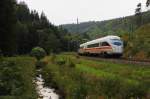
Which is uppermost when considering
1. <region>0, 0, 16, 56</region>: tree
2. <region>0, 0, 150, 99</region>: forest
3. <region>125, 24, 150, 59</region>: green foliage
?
<region>0, 0, 16, 56</region>: tree

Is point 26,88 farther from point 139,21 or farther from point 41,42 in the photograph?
point 139,21

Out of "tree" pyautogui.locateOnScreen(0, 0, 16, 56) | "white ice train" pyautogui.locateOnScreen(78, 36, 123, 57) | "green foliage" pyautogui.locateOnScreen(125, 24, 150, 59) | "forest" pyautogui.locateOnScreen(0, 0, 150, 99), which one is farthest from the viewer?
"tree" pyautogui.locateOnScreen(0, 0, 16, 56)

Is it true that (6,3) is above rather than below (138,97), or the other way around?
above

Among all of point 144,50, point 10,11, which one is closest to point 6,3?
point 10,11

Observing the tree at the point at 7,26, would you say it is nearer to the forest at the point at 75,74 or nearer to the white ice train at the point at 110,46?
the forest at the point at 75,74

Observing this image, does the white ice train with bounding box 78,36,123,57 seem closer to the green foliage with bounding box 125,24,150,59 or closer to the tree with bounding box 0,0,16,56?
the green foliage with bounding box 125,24,150,59

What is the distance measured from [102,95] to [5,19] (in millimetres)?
48468

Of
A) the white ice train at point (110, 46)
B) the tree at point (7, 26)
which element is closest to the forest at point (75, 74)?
the tree at point (7, 26)

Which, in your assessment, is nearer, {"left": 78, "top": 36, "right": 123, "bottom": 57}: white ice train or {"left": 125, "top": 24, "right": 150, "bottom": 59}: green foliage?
{"left": 78, "top": 36, "right": 123, "bottom": 57}: white ice train

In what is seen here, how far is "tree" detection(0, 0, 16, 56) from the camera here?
66125 mm

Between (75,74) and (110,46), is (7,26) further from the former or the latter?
(75,74)

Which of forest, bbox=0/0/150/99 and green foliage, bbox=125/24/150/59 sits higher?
green foliage, bbox=125/24/150/59

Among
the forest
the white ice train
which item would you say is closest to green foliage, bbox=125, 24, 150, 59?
Result: the forest

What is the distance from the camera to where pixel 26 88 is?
2966 cm
